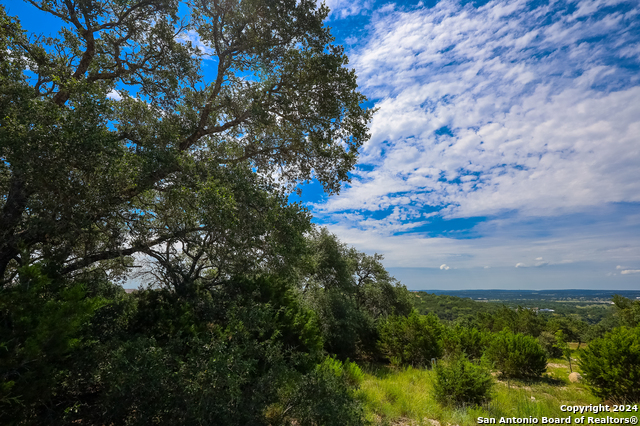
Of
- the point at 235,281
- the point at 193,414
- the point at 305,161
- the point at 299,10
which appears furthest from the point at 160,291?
the point at 299,10

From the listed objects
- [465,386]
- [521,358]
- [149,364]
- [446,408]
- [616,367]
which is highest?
[149,364]

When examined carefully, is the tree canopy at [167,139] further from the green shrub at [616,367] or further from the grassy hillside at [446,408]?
the green shrub at [616,367]

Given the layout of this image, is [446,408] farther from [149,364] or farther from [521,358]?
[149,364]

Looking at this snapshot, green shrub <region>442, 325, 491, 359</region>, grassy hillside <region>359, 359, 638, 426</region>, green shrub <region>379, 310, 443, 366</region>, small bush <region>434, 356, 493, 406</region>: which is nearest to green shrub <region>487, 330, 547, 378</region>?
grassy hillside <region>359, 359, 638, 426</region>

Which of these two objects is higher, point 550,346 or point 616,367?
point 616,367

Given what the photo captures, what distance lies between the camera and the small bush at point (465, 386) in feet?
26.3

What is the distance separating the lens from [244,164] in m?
7.33

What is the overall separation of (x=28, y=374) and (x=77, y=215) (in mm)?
2697

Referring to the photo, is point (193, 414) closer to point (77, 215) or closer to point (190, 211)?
point (190, 211)

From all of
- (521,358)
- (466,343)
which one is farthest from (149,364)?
(466,343)

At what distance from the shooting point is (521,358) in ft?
41.0

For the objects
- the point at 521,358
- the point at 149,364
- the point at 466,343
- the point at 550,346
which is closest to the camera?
the point at 149,364

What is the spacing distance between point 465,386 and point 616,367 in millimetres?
4897

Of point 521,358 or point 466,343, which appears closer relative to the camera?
point 521,358
